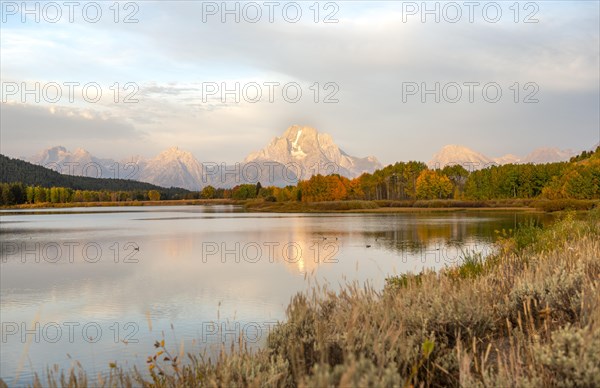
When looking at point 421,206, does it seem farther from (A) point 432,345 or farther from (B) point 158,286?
(A) point 432,345

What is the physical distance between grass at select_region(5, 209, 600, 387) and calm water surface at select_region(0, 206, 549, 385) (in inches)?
51.8

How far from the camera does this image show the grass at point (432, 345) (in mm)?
5922

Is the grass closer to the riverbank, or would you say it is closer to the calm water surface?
the calm water surface

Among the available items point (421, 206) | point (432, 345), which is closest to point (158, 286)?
point (432, 345)

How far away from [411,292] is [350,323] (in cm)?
259

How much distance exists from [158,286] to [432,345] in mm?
16622

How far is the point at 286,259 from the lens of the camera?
97.6 feet

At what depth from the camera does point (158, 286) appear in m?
21.2

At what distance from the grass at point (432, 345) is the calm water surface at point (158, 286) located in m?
1.32

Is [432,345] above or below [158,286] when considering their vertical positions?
above

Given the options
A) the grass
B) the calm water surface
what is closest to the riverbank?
the calm water surface

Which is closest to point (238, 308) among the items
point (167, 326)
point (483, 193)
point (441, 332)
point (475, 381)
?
point (167, 326)

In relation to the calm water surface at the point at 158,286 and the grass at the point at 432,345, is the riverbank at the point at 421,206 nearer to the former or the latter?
the calm water surface at the point at 158,286

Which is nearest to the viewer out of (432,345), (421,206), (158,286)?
(432,345)
